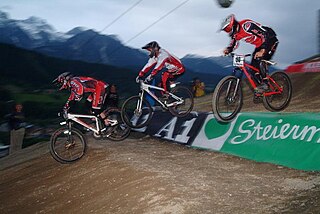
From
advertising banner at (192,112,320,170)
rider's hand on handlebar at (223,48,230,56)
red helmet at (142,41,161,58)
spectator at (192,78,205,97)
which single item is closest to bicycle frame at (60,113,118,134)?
red helmet at (142,41,161,58)

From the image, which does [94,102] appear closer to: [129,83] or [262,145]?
[262,145]

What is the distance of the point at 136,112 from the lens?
9109 millimetres

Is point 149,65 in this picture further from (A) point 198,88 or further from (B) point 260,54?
(A) point 198,88

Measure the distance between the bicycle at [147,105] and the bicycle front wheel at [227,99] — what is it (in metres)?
2.14

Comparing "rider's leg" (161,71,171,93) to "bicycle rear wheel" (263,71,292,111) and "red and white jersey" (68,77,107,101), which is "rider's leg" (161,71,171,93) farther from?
"bicycle rear wheel" (263,71,292,111)

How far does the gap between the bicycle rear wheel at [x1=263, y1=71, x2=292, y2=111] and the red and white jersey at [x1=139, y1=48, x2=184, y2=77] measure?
283 centimetres

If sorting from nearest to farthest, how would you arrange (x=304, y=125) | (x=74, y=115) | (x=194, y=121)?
(x=304, y=125), (x=74, y=115), (x=194, y=121)

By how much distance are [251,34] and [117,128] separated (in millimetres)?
4609

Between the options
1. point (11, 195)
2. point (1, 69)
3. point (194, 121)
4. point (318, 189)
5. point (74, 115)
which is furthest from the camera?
point (1, 69)

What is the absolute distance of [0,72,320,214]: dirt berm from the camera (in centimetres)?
462

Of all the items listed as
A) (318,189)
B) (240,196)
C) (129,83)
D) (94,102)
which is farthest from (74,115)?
(129,83)

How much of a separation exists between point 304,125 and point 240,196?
2.36 meters

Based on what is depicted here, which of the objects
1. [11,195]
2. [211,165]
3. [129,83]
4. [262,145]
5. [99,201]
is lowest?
[129,83]

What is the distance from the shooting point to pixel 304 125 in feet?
20.4
